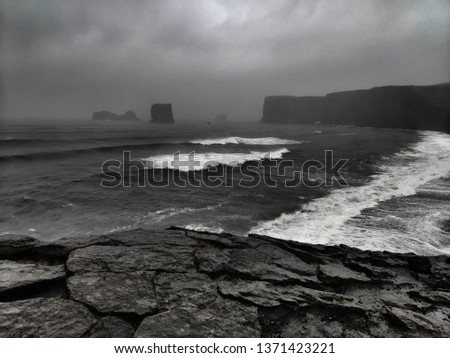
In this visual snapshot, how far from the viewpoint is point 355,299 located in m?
3.59

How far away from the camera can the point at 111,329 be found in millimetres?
2896

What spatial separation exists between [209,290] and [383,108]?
9269 centimetres

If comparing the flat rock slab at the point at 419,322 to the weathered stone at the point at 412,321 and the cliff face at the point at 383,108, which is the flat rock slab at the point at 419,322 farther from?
the cliff face at the point at 383,108

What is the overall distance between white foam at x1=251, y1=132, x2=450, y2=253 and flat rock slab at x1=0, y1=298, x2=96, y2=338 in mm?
5483

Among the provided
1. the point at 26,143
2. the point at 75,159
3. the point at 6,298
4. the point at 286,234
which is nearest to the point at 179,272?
the point at 6,298

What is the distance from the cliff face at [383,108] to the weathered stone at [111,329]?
77.9 meters

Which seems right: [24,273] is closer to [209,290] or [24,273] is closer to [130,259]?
[130,259]

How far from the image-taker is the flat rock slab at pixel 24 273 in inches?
133

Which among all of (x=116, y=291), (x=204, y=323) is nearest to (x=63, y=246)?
(x=116, y=291)

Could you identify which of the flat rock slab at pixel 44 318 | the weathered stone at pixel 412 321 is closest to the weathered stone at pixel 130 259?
the flat rock slab at pixel 44 318

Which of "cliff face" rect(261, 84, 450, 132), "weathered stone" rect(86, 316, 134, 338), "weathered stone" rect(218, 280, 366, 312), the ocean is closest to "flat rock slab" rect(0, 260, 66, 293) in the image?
"weathered stone" rect(86, 316, 134, 338)

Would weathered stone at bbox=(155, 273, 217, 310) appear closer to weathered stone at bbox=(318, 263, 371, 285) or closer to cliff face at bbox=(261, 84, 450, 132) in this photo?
weathered stone at bbox=(318, 263, 371, 285)

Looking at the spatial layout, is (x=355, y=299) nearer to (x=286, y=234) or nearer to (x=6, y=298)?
(x=286, y=234)

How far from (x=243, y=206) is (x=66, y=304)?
7.73 m
